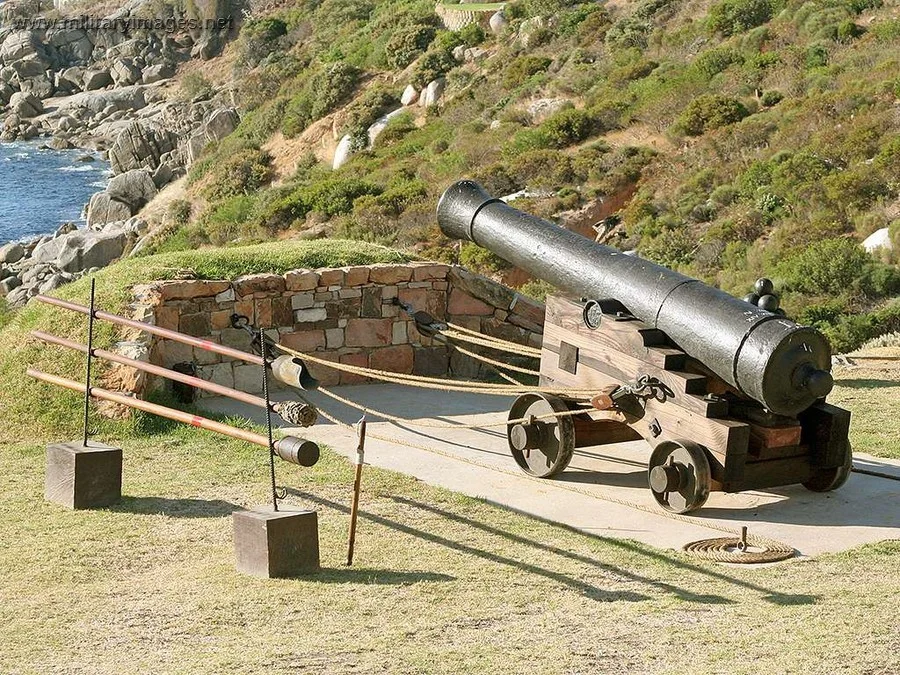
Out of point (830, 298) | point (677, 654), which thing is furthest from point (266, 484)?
point (830, 298)

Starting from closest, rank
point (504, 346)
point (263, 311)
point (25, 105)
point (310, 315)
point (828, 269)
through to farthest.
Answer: point (504, 346) < point (263, 311) < point (310, 315) < point (828, 269) < point (25, 105)

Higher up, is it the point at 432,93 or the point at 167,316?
the point at 432,93

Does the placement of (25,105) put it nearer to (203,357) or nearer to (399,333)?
(399,333)

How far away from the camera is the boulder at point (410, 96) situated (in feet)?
137

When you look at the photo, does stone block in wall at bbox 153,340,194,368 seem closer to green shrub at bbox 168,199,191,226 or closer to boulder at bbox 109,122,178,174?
green shrub at bbox 168,199,191,226

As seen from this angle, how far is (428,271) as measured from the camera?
Result: 1066 cm

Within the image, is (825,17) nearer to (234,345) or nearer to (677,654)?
(234,345)

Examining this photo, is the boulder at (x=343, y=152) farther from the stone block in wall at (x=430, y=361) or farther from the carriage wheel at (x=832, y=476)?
the carriage wheel at (x=832, y=476)

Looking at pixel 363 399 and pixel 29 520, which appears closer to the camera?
pixel 29 520

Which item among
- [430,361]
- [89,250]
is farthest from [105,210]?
[430,361]

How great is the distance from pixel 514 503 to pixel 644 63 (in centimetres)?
2868

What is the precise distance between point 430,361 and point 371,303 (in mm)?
742

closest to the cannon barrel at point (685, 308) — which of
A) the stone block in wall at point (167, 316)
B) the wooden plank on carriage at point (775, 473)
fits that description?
the wooden plank on carriage at point (775, 473)

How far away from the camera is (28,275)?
30375 millimetres
